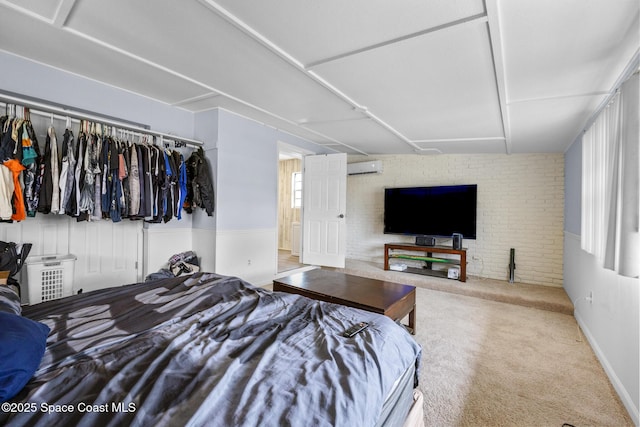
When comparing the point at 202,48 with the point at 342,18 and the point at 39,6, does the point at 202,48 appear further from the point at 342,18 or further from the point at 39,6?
the point at 342,18

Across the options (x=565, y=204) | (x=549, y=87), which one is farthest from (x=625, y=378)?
(x=565, y=204)

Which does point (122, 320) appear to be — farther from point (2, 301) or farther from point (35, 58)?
point (35, 58)

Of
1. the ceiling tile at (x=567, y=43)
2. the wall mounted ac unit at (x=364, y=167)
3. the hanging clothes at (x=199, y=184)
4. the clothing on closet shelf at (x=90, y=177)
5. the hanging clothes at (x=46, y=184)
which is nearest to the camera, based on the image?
the ceiling tile at (x=567, y=43)

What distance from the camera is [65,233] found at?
8.57 feet

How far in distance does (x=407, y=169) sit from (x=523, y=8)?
3.78 meters

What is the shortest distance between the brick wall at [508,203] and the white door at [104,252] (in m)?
3.97

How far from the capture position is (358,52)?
199 cm

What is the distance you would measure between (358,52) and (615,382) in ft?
9.09

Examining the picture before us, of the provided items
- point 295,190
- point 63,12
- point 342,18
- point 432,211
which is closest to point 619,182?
point 342,18

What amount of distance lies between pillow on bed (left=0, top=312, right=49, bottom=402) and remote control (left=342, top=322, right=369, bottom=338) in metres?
1.04

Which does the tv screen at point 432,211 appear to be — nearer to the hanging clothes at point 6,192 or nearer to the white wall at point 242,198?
the white wall at point 242,198

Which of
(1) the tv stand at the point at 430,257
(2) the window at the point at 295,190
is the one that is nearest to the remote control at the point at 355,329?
(1) the tv stand at the point at 430,257

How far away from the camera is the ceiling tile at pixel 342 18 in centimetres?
154

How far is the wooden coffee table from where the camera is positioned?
211cm
